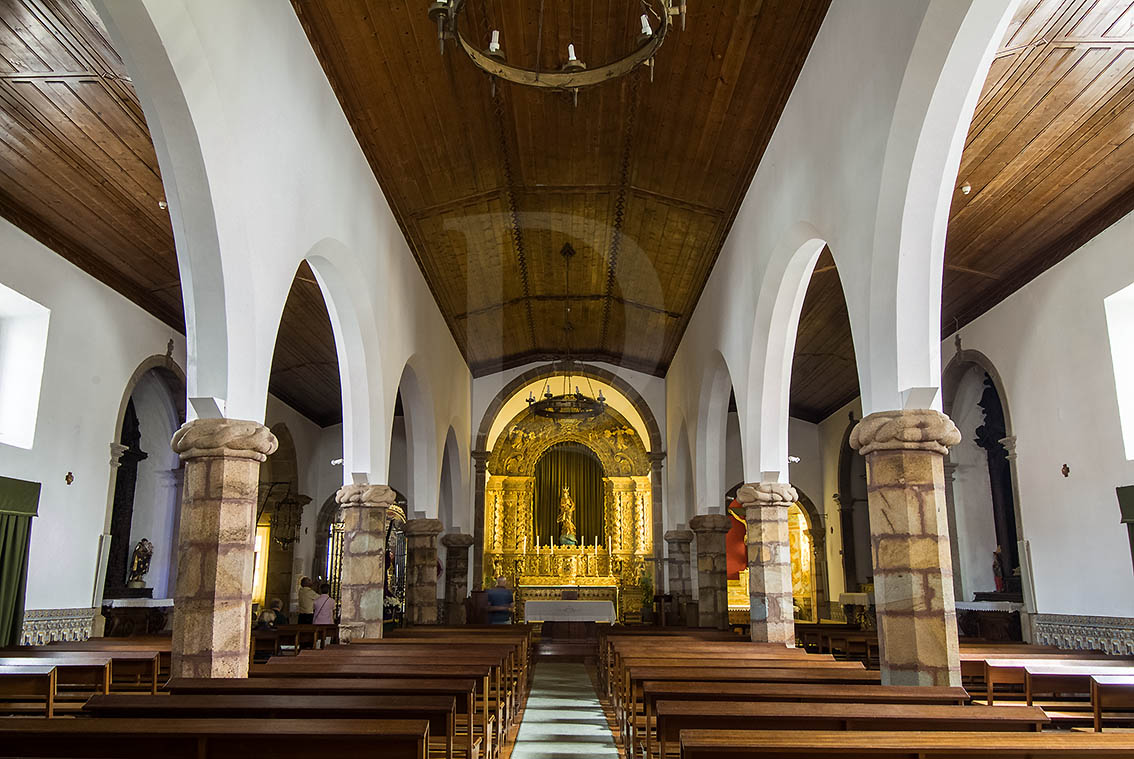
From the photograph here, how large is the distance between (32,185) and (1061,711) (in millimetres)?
9991

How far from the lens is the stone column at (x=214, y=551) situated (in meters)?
5.51

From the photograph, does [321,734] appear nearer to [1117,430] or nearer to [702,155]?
[702,155]

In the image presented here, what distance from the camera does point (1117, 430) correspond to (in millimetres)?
8828

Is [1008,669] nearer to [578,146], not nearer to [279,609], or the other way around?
[578,146]

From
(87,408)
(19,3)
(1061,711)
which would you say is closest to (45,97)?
(19,3)

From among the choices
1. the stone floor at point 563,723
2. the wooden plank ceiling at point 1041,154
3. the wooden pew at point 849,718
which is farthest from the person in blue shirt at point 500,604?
the wooden pew at point 849,718

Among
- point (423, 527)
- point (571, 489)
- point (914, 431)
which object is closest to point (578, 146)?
point (914, 431)

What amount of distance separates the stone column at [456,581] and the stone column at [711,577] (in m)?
5.85

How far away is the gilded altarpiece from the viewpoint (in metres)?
20.1

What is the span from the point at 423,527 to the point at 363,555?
387cm

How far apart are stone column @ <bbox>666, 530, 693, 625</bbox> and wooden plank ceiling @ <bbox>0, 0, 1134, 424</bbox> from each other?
5.33 meters

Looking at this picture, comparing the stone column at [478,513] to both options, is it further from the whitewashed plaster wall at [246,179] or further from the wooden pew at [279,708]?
the wooden pew at [279,708]

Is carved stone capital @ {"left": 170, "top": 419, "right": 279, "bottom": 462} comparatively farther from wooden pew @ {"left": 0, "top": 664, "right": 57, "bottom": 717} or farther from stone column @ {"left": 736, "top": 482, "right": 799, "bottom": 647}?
stone column @ {"left": 736, "top": 482, "right": 799, "bottom": 647}

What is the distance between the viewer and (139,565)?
12.5 meters
